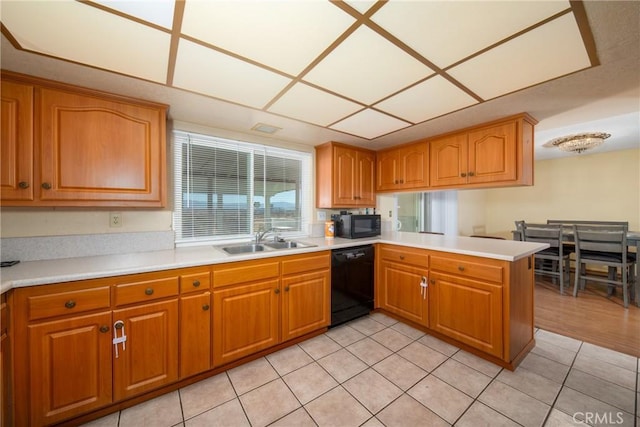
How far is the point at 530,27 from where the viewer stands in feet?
3.67

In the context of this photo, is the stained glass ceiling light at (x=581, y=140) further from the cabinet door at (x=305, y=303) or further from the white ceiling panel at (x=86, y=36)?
the white ceiling panel at (x=86, y=36)

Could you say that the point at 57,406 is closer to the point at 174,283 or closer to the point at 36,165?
the point at 174,283

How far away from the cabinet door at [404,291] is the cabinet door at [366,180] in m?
0.88

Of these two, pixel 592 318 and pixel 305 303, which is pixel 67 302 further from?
pixel 592 318

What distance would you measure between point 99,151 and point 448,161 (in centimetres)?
305

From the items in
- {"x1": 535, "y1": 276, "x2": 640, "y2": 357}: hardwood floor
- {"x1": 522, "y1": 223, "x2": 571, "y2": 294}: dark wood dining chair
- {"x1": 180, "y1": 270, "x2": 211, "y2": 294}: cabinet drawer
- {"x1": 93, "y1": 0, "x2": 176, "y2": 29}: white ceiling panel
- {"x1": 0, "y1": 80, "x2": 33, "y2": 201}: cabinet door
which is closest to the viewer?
{"x1": 93, "y1": 0, "x2": 176, "y2": 29}: white ceiling panel

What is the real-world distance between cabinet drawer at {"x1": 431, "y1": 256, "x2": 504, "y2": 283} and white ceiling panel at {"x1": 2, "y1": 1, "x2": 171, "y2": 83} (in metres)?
2.50

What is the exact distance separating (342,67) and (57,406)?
8.14ft

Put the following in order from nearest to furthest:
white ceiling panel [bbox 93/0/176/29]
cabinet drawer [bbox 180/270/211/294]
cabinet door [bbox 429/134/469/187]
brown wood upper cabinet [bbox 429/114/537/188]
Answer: white ceiling panel [bbox 93/0/176/29]
cabinet drawer [bbox 180/270/211/294]
brown wood upper cabinet [bbox 429/114/537/188]
cabinet door [bbox 429/134/469/187]

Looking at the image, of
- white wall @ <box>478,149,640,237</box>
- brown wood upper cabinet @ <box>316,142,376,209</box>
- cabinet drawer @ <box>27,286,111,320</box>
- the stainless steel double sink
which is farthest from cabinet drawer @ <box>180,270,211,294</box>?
white wall @ <box>478,149,640,237</box>

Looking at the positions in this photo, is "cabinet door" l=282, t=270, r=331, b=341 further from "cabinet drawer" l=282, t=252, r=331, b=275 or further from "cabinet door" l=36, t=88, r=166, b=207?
"cabinet door" l=36, t=88, r=166, b=207

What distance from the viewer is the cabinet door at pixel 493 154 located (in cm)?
213

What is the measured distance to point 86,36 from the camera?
3.81ft

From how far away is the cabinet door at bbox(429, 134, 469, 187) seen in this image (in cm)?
246
